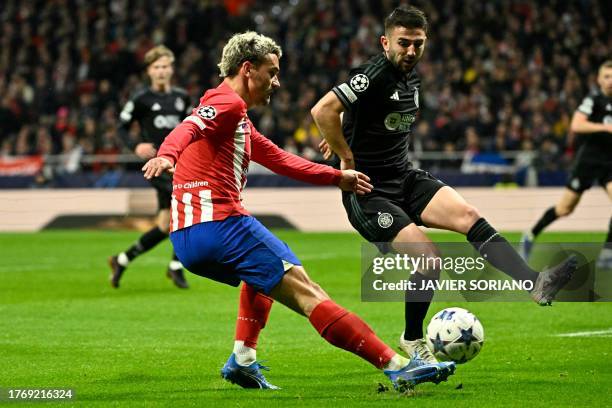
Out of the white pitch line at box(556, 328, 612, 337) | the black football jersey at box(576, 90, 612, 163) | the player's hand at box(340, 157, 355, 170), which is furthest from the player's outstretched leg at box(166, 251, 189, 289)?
the player's hand at box(340, 157, 355, 170)

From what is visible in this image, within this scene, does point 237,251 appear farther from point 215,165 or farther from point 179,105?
point 179,105

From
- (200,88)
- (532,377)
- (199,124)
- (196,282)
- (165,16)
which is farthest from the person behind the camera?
(165,16)

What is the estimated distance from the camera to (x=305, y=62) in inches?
1051

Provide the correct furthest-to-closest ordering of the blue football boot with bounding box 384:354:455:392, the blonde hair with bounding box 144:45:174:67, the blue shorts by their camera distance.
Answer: the blonde hair with bounding box 144:45:174:67
the blue shorts
the blue football boot with bounding box 384:354:455:392

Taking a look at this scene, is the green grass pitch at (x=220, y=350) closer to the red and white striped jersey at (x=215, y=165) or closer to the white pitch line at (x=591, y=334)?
the white pitch line at (x=591, y=334)

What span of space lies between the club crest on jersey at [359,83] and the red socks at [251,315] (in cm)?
149

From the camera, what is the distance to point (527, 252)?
45.8ft

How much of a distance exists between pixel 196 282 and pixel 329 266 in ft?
6.73

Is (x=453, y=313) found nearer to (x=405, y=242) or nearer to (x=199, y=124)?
(x=405, y=242)

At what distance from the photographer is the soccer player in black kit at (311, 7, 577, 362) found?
6.67 meters

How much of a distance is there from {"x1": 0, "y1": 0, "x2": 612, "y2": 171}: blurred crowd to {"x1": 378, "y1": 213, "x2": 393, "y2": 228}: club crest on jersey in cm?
1442

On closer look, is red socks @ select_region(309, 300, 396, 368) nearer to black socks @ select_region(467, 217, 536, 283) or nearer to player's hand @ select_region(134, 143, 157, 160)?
black socks @ select_region(467, 217, 536, 283)

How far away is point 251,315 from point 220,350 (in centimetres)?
149

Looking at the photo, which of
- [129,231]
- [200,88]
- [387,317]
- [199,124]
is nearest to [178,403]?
[199,124]
